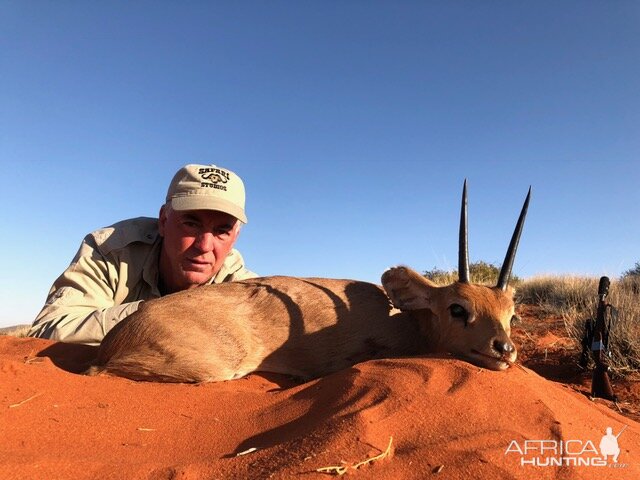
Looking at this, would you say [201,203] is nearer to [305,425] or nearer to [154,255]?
[154,255]

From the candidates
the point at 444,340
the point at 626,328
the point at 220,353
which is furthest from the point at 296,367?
the point at 626,328

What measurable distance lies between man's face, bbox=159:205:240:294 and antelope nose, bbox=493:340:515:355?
3826 millimetres

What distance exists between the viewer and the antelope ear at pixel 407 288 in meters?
5.75

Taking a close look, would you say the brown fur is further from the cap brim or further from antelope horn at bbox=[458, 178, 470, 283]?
the cap brim

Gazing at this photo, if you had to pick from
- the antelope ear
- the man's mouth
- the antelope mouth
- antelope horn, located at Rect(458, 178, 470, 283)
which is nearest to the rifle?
antelope horn, located at Rect(458, 178, 470, 283)

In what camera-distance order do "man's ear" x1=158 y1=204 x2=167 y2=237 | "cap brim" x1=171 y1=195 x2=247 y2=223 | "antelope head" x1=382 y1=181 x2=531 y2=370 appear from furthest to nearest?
"man's ear" x1=158 y1=204 x2=167 y2=237 → "cap brim" x1=171 y1=195 x2=247 y2=223 → "antelope head" x1=382 y1=181 x2=531 y2=370

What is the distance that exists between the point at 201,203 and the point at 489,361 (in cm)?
393

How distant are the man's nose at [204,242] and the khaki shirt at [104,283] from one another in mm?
961

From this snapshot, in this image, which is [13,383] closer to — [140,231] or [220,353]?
[220,353]

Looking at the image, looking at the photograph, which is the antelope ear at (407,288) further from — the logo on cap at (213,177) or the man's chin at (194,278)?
the logo on cap at (213,177)

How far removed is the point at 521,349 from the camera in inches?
308

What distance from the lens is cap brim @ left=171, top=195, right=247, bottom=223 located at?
634 centimetres

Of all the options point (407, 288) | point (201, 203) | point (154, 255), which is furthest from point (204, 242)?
point (407, 288)

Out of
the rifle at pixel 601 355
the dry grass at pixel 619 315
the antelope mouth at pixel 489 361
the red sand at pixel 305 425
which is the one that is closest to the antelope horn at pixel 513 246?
the rifle at pixel 601 355
